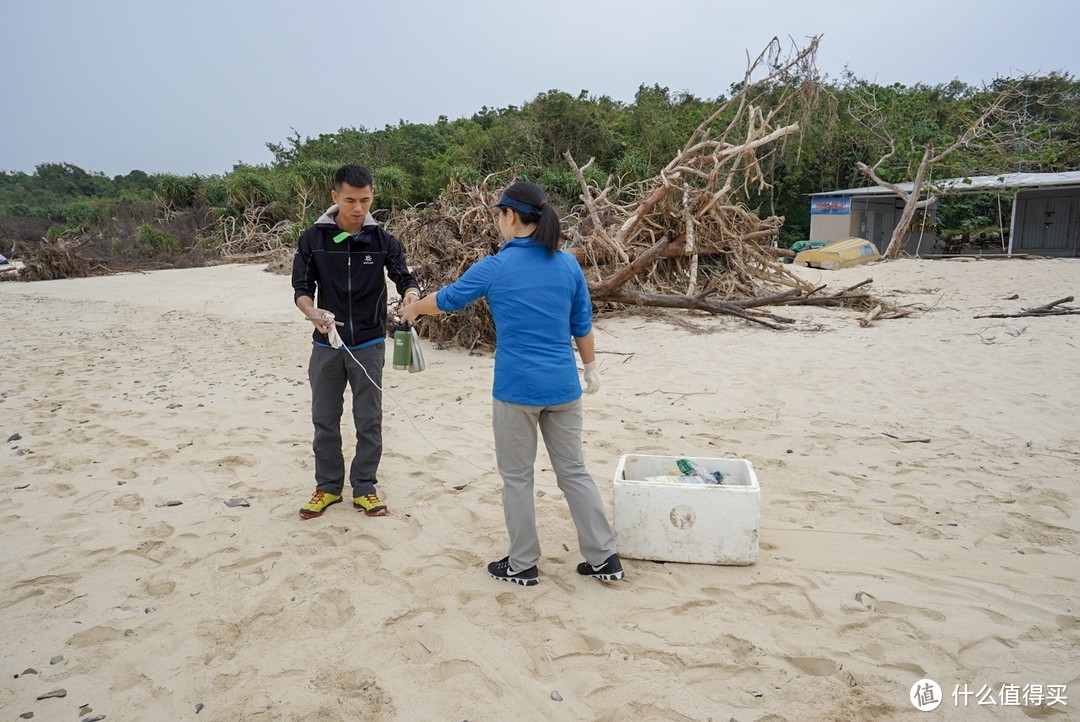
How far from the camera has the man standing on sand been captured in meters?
3.34

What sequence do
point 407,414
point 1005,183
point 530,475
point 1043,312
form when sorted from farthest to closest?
1. point 1005,183
2. point 1043,312
3. point 407,414
4. point 530,475

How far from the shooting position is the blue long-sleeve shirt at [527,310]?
2.69m

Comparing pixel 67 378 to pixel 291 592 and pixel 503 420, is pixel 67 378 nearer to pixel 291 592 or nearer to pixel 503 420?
pixel 291 592

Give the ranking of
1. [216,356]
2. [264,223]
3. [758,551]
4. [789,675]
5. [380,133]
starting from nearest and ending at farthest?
[789,675], [758,551], [216,356], [264,223], [380,133]

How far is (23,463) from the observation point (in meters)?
4.28

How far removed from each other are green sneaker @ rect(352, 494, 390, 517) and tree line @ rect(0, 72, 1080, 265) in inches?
527

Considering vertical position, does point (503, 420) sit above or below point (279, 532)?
above

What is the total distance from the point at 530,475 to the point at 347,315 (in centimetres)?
130

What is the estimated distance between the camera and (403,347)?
A: 3.61 metres

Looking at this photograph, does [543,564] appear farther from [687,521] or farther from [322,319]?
[322,319]

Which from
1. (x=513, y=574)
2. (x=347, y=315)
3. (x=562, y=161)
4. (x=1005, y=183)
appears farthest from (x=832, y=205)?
(x=513, y=574)

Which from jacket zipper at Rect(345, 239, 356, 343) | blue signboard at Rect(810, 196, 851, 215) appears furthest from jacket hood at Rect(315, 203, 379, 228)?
blue signboard at Rect(810, 196, 851, 215)

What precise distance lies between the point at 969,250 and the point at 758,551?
2137cm

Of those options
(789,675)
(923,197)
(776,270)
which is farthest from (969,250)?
(789,675)
